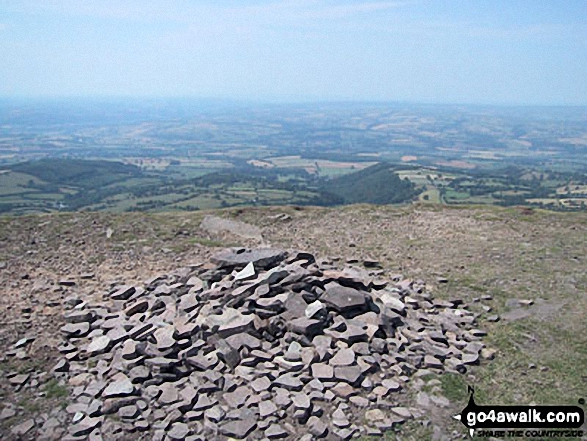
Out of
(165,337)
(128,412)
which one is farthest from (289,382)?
(165,337)

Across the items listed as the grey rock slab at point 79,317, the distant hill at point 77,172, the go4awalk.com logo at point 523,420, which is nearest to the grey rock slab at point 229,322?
the grey rock slab at point 79,317

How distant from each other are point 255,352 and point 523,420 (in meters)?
4.65

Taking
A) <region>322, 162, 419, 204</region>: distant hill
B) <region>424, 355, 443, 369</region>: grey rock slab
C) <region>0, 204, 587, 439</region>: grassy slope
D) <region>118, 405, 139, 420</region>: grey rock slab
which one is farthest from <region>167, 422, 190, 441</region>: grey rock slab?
<region>322, 162, 419, 204</region>: distant hill

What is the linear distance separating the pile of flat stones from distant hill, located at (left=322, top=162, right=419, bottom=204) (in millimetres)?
66324

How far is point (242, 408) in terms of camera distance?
25.4 ft

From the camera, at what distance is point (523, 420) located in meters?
7.72

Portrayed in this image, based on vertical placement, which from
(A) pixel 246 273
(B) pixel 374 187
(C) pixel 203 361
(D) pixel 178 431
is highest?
(A) pixel 246 273

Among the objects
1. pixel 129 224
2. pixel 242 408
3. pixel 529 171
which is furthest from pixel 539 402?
pixel 529 171

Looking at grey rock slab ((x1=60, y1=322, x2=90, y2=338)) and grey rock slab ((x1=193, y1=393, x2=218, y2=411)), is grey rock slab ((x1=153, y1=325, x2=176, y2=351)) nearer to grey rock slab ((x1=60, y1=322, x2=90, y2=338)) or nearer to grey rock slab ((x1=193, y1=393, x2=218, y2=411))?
grey rock slab ((x1=193, y1=393, x2=218, y2=411))

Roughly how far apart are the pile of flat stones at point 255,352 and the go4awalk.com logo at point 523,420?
3.48 feet

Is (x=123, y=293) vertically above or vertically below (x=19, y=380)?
above

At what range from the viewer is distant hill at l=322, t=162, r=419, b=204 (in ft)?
263

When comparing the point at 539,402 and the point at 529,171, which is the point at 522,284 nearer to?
the point at 539,402

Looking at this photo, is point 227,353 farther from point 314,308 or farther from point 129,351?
point 314,308
